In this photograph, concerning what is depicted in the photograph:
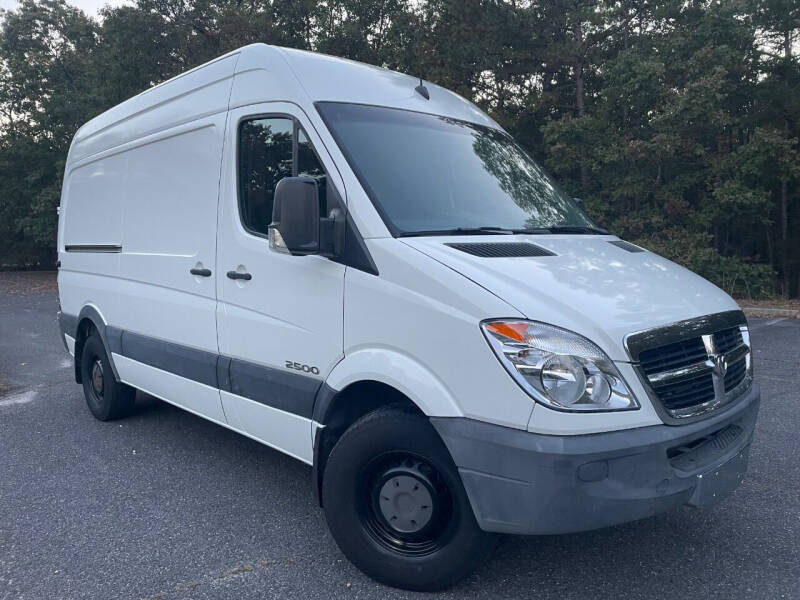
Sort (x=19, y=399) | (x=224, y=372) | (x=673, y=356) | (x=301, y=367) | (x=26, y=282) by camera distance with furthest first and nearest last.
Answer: (x=26, y=282) → (x=19, y=399) → (x=224, y=372) → (x=301, y=367) → (x=673, y=356)

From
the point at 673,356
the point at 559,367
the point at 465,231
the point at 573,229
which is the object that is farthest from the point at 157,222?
the point at 673,356

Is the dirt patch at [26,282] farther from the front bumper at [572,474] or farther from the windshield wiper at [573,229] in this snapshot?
the front bumper at [572,474]

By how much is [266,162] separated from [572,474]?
2328 millimetres

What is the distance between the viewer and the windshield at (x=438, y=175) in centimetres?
324

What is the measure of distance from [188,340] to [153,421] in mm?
1855

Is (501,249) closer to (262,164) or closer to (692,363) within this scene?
(692,363)

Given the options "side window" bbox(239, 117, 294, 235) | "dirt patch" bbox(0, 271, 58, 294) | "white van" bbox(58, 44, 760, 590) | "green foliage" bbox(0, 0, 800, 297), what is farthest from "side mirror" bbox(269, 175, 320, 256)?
"dirt patch" bbox(0, 271, 58, 294)

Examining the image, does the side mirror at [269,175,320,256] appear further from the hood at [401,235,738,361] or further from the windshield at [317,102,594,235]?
the hood at [401,235,738,361]

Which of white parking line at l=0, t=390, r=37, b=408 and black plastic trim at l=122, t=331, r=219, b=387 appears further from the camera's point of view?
white parking line at l=0, t=390, r=37, b=408

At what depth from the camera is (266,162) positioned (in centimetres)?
371

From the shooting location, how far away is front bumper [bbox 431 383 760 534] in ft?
8.12

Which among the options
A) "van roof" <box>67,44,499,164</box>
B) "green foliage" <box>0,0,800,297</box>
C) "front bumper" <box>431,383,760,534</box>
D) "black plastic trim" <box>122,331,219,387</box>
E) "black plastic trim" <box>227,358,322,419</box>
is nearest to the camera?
"front bumper" <box>431,383,760,534</box>

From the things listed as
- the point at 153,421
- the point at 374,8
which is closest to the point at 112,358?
the point at 153,421

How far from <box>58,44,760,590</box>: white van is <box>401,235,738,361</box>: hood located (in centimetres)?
1
